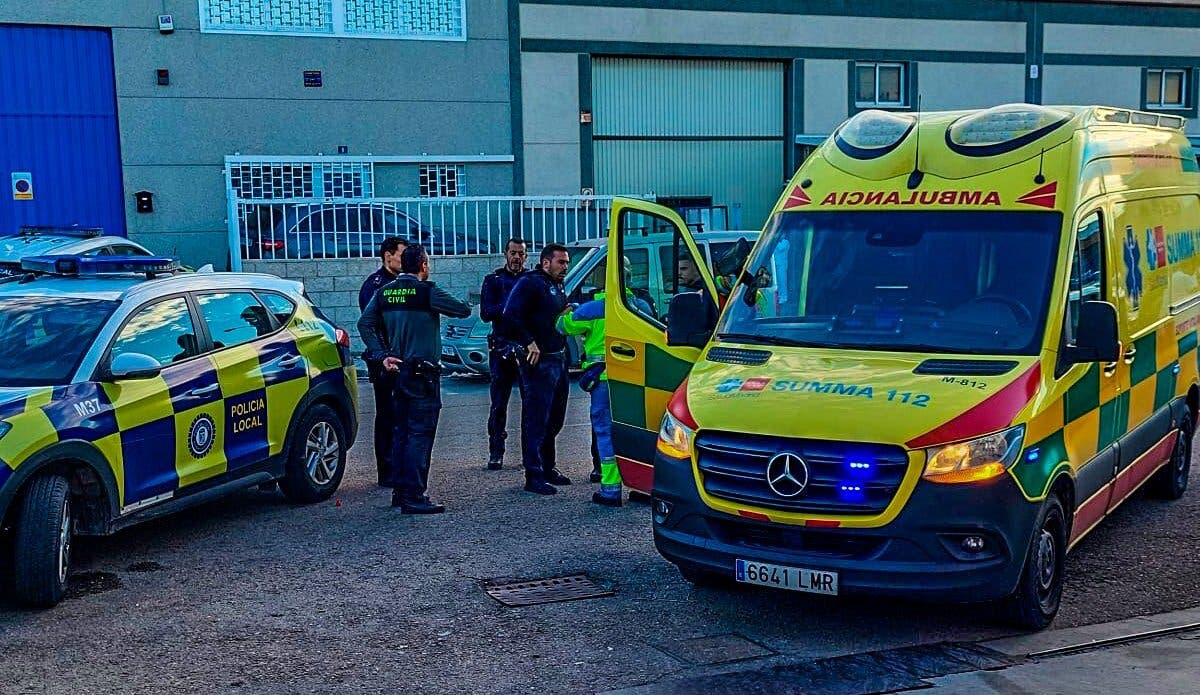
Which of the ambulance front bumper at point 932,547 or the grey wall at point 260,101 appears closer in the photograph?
the ambulance front bumper at point 932,547

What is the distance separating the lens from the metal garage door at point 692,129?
23125mm

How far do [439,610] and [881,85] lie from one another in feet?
68.6

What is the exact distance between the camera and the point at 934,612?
20.2ft

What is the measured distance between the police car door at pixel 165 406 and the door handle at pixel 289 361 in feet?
2.47

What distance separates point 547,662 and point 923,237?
281 cm

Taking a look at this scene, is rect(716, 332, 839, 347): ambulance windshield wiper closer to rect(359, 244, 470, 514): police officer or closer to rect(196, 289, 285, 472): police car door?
rect(359, 244, 470, 514): police officer

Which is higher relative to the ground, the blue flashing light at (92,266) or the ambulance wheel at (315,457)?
the blue flashing light at (92,266)

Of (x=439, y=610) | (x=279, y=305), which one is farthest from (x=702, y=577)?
(x=279, y=305)

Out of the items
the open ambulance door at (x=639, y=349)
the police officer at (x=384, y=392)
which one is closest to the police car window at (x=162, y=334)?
the police officer at (x=384, y=392)

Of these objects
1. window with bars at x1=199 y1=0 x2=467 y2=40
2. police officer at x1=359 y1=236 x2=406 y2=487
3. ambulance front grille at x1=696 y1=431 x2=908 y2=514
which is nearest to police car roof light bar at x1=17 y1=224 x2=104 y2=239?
window with bars at x1=199 y1=0 x2=467 y2=40

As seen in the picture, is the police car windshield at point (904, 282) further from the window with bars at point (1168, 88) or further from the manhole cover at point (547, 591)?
the window with bars at point (1168, 88)

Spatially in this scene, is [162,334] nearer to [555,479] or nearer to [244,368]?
[244,368]

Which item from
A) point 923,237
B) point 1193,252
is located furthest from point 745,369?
point 1193,252

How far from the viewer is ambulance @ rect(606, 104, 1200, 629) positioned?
5.33m
